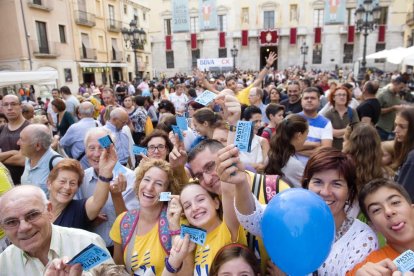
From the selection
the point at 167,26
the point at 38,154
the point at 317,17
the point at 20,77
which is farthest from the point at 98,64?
the point at 317,17

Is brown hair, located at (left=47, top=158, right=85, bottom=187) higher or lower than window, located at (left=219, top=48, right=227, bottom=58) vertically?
lower

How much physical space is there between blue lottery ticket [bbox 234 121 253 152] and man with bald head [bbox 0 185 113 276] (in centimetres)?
111

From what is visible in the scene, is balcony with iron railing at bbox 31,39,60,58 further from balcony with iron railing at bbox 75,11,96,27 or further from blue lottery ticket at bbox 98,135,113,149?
blue lottery ticket at bbox 98,135,113,149

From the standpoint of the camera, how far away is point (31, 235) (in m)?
1.68

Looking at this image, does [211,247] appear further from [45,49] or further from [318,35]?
[318,35]

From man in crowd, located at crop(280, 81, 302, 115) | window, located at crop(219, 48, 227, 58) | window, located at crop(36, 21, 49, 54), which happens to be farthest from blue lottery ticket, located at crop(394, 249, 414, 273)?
window, located at crop(219, 48, 227, 58)

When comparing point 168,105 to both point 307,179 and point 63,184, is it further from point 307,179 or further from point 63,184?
point 307,179

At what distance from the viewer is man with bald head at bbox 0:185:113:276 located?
1.64m

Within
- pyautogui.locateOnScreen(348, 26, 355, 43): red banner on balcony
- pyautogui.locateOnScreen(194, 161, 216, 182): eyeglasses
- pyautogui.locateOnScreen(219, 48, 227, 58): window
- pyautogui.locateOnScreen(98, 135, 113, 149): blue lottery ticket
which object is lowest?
pyautogui.locateOnScreen(194, 161, 216, 182): eyeglasses

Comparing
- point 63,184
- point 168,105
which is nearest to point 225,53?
point 168,105

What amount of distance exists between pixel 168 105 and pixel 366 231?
5171 millimetres

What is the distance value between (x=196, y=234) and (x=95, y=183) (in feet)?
5.17

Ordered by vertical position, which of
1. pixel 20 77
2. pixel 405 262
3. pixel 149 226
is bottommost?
pixel 149 226

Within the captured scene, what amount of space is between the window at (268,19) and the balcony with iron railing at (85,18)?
2204 cm
